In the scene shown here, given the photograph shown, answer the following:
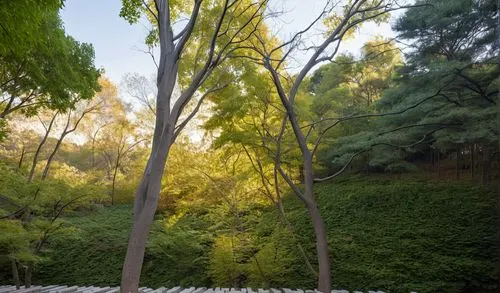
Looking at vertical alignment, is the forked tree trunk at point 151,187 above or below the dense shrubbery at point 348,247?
above

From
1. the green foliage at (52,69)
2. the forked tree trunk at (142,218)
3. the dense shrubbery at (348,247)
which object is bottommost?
the dense shrubbery at (348,247)

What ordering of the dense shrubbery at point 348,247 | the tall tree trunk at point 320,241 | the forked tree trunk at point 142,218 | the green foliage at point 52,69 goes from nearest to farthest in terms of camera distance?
the forked tree trunk at point 142,218
the green foliage at point 52,69
the tall tree trunk at point 320,241
the dense shrubbery at point 348,247

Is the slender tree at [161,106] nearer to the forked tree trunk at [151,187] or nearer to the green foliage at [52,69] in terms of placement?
the forked tree trunk at [151,187]

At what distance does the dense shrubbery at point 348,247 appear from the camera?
7492mm

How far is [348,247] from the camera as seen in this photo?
8758 millimetres

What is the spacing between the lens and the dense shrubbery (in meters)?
7.49

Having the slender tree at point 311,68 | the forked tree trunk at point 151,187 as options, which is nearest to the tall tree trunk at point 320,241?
the slender tree at point 311,68

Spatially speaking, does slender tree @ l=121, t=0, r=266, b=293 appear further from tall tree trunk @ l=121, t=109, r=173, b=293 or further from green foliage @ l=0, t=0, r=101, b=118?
green foliage @ l=0, t=0, r=101, b=118

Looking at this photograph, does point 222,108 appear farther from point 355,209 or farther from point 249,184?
point 355,209

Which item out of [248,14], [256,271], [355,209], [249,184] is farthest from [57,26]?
[355,209]

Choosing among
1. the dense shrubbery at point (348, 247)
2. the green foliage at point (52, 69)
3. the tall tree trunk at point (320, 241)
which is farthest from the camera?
the dense shrubbery at point (348, 247)

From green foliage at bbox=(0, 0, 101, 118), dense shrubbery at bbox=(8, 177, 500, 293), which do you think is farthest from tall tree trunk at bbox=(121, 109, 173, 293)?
dense shrubbery at bbox=(8, 177, 500, 293)

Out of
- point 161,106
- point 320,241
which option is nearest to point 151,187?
point 161,106

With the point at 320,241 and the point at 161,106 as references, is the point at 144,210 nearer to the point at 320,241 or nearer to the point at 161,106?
the point at 161,106
